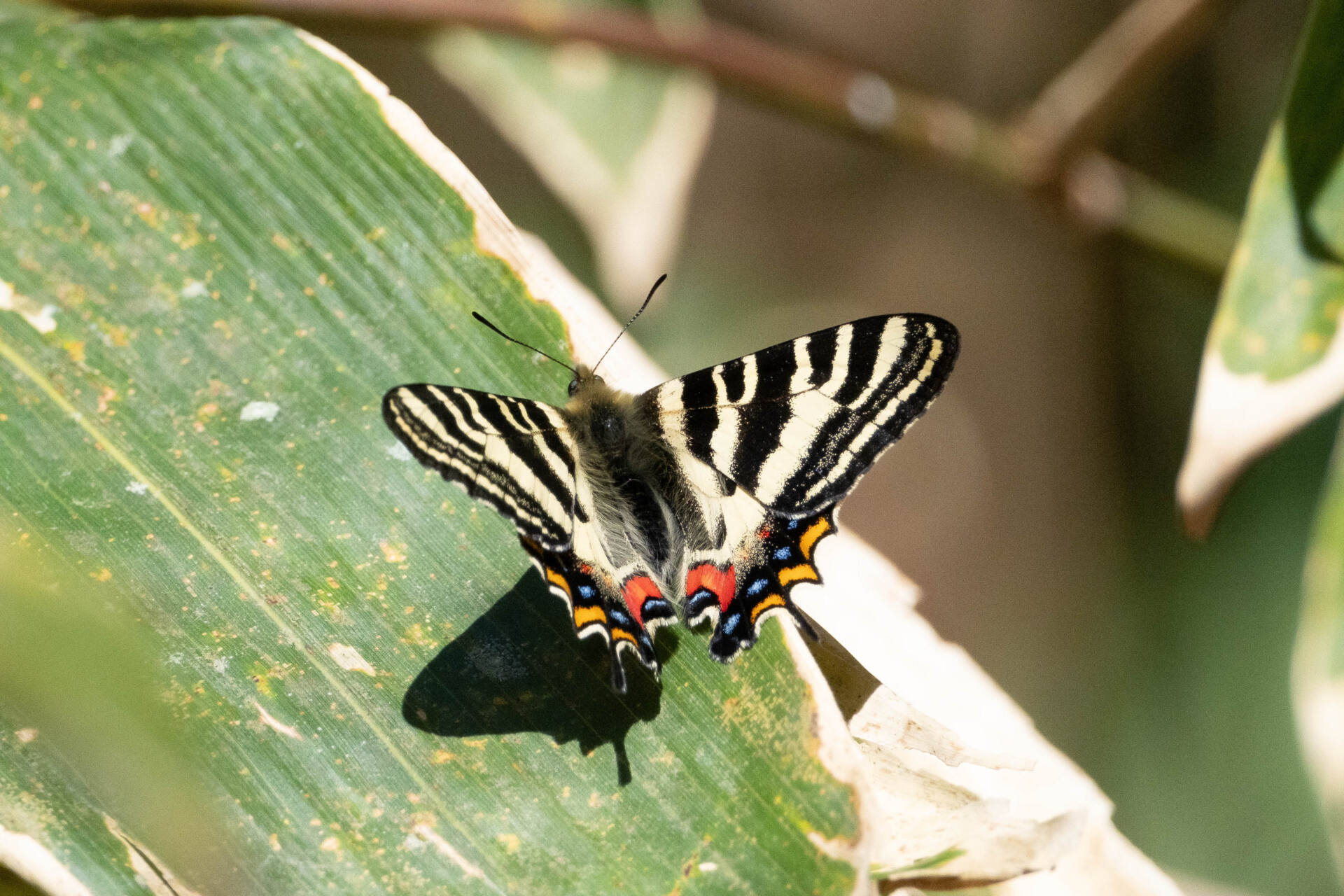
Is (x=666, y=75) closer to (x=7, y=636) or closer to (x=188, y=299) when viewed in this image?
(x=188, y=299)

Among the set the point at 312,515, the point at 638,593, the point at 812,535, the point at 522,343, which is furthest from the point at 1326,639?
the point at 312,515

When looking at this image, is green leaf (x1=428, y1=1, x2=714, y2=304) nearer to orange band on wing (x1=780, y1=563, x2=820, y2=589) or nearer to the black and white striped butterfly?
the black and white striped butterfly

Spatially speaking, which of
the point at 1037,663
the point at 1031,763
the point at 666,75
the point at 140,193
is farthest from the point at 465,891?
the point at 1037,663

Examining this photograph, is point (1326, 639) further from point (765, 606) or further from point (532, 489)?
point (532, 489)

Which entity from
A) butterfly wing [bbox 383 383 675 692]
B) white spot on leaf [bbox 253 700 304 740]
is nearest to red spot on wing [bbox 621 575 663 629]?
butterfly wing [bbox 383 383 675 692]

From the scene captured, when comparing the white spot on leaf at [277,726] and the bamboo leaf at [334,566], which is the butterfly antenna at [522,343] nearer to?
the bamboo leaf at [334,566]

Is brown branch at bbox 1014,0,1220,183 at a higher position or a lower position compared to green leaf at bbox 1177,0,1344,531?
higher
